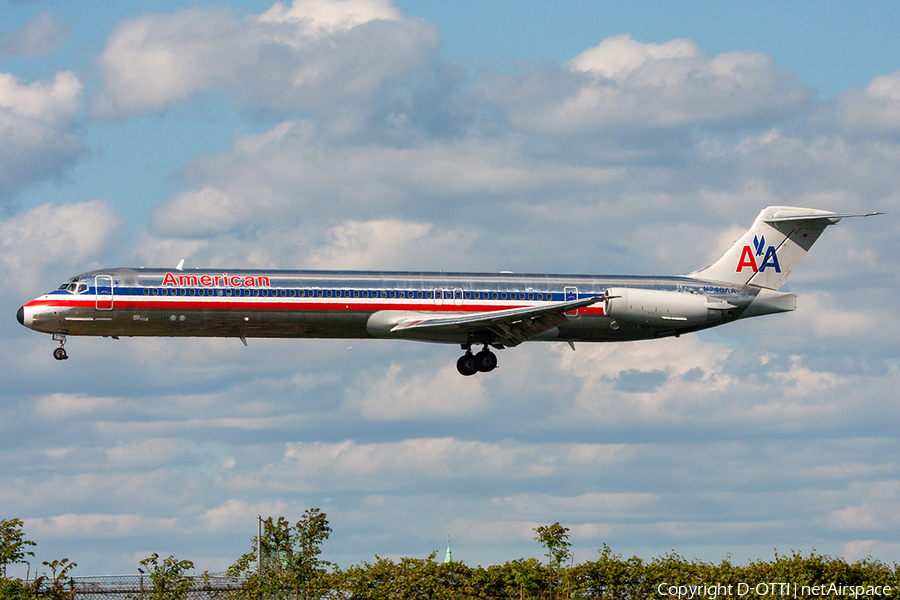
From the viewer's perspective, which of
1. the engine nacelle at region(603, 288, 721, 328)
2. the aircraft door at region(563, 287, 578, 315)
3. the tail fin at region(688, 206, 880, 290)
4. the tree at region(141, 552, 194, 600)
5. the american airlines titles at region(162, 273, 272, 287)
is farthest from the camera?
the tail fin at region(688, 206, 880, 290)

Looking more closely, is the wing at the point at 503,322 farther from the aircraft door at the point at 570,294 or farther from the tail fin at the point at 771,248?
the tail fin at the point at 771,248

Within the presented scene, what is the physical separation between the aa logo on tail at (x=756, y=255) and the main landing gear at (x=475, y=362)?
13.2 metres

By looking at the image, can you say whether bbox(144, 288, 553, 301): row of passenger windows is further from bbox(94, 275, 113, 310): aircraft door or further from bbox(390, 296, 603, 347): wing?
bbox(94, 275, 113, 310): aircraft door

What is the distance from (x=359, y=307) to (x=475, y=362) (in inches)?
246

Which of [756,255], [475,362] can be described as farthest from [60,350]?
[756,255]

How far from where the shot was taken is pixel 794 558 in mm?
33406

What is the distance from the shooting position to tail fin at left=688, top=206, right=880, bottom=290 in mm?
52281

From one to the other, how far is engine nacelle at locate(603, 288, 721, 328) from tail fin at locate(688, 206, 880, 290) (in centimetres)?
339

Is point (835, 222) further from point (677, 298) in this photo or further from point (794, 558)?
point (794, 558)

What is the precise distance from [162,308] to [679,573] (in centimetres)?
2349

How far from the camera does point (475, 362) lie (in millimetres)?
48344

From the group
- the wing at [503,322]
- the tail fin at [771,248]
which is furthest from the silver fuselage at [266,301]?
the tail fin at [771,248]

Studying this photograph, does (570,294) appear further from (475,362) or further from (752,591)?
(752,591)

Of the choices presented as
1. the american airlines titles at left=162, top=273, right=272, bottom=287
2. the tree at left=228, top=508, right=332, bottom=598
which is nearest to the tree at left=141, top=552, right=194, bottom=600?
the tree at left=228, top=508, right=332, bottom=598
